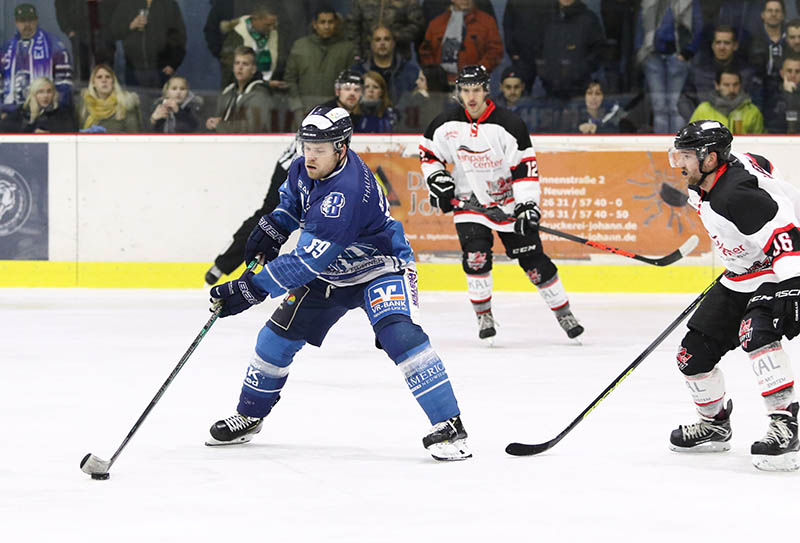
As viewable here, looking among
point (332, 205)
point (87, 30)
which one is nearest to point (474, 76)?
point (332, 205)

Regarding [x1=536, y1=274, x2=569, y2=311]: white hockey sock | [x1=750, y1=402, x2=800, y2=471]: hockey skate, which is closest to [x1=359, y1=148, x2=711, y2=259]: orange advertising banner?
[x1=536, y1=274, x2=569, y2=311]: white hockey sock

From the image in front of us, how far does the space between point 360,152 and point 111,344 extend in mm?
2540

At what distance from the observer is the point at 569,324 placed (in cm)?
582

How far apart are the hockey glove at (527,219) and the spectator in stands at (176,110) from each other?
2.86 m

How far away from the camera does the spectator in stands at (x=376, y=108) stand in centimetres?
779

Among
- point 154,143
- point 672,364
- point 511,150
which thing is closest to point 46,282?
point 154,143

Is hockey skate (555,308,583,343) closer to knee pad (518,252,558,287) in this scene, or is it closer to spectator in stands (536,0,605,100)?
knee pad (518,252,558,287)

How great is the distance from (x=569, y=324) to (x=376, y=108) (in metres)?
2.54

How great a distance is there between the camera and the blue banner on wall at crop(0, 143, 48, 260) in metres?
7.75

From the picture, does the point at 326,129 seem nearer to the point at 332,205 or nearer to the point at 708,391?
the point at 332,205

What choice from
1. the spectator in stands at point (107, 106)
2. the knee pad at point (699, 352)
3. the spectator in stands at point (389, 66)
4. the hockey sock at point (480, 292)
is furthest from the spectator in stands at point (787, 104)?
the knee pad at point (699, 352)

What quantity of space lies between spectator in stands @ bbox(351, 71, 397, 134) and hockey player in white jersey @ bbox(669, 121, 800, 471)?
14.9 feet

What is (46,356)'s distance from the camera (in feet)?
17.2

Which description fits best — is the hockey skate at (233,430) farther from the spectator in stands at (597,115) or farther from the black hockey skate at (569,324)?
the spectator in stands at (597,115)
